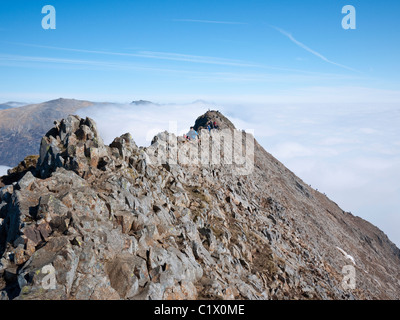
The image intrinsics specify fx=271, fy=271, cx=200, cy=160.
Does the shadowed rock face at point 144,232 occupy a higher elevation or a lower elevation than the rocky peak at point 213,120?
lower

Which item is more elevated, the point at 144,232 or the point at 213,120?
the point at 213,120

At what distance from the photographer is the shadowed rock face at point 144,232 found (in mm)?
18688

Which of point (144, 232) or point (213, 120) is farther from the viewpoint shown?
point (213, 120)

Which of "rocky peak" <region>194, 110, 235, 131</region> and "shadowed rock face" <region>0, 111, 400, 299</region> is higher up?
"rocky peak" <region>194, 110, 235, 131</region>

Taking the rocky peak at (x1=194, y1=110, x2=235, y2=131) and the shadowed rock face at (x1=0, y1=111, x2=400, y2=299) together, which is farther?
the rocky peak at (x1=194, y1=110, x2=235, y2=131)

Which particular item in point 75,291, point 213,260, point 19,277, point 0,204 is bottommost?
point 213,260

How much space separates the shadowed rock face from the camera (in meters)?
18.7

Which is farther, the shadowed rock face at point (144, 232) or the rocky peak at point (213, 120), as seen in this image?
the rocky peak at point (213, 120)

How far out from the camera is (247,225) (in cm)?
4134

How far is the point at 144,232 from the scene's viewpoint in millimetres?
24422

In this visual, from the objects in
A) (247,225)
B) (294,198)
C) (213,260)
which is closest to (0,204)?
(213,260)
